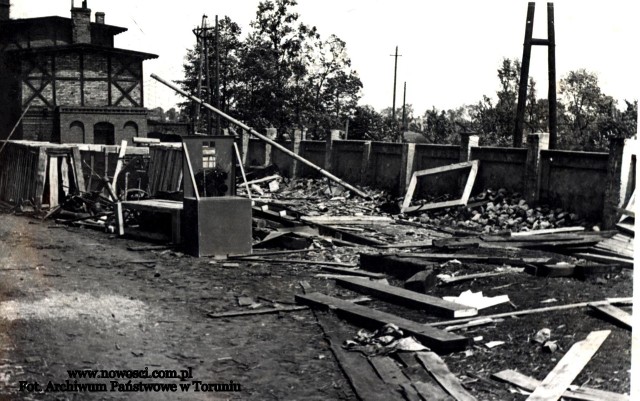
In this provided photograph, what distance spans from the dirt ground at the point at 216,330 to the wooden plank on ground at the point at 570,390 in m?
0.09

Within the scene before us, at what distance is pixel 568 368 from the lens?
5434 mm

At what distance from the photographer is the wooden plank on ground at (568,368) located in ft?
16.3

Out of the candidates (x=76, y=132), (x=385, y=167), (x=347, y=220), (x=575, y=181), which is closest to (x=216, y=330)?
(x=347, y=220)

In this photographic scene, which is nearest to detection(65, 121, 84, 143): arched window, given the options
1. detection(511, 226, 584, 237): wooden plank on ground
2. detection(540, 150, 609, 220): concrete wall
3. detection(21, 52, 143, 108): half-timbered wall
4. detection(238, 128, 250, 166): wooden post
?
detection(21, 52, 143, 108): half-timbered wall

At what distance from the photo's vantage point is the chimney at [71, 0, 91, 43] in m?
35.4

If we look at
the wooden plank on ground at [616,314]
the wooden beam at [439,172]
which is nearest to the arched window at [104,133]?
the wooden beam at [439,172]

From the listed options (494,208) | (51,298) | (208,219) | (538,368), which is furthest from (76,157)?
(538,368)

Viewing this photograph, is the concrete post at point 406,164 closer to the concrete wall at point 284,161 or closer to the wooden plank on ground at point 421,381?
the concrete wall at point 284,161

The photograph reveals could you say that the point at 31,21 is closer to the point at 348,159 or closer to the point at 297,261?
the point at 348,159

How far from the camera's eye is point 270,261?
11109mm

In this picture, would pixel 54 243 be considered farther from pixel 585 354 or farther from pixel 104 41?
pixel 104 41

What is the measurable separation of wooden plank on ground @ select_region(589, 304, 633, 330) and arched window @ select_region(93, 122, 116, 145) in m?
31.3

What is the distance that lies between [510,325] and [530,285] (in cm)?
196

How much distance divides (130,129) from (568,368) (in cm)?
3253
